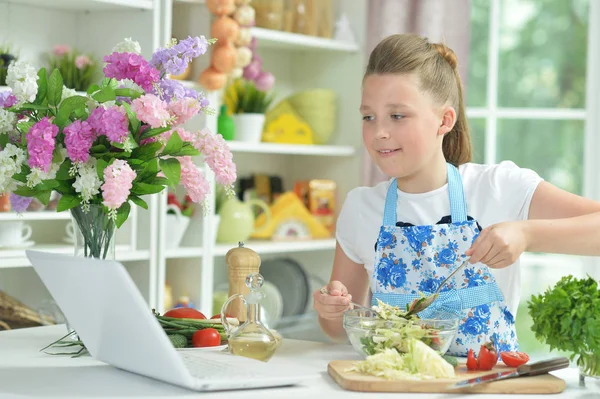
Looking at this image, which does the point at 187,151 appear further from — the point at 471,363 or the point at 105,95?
the point at 471,363

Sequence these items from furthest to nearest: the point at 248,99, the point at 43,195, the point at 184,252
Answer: the point at 248,99 → the point at 184,252 → the point at 43,195

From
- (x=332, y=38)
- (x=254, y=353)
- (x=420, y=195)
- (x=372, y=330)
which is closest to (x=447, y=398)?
(x=372, y=330)

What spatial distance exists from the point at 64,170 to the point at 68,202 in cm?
6

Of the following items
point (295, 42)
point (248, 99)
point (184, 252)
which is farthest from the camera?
point (295, 42)

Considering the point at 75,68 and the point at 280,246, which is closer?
the point at 75,68

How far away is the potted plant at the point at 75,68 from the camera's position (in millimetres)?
3283

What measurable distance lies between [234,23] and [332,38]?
830 mm

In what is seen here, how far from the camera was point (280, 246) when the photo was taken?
156 inches

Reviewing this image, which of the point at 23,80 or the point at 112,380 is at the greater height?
the point at 23,80

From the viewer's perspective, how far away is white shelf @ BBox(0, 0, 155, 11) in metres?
3.32

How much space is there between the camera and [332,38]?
14.2 feet

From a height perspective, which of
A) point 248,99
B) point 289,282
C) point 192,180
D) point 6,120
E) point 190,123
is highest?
point 248,99

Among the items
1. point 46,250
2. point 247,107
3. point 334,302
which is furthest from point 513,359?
point 247,107

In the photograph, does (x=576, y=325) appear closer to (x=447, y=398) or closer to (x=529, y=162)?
(x=447, y=398)
